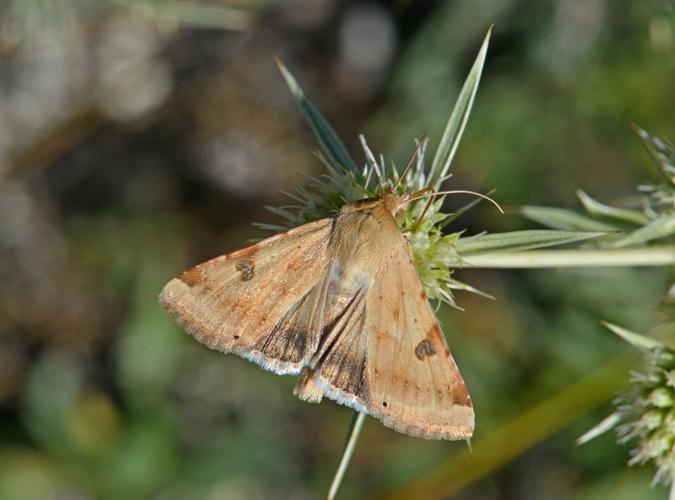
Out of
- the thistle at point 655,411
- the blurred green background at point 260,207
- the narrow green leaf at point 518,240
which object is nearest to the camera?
the narrow green leaf at point 518,240

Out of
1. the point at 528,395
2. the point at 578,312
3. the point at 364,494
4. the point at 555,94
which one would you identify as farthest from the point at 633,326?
the point at 364,494

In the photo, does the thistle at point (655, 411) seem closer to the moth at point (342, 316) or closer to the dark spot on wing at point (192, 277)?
the moth at point (342, 316)

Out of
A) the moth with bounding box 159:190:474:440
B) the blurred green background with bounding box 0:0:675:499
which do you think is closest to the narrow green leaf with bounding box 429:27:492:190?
the moth with bounding box 159:190:474:440

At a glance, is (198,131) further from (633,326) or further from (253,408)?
(633,326)

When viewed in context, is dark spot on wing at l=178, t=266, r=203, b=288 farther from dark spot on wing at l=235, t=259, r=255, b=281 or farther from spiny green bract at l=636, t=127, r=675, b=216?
spiny green bract at l=636, t=127, r=675, b=216

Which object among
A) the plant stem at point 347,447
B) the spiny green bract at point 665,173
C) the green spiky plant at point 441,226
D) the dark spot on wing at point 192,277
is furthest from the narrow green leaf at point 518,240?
the dark spot on wing at point 192,277

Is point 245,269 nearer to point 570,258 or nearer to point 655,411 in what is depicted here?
point 570,258

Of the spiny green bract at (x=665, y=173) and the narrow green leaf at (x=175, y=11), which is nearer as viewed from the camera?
the spiny green bract at (x=665, y=173)
